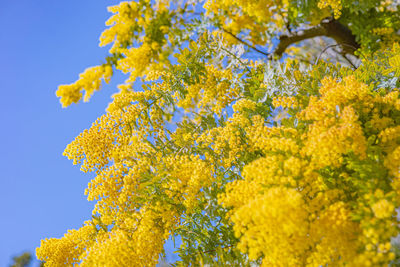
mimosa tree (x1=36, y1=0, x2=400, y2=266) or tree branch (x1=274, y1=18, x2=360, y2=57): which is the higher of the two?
tree branch (x1=274, y1=18, x2=360, y2=57)

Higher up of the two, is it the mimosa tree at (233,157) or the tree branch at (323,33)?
the tree branch at (323,33)

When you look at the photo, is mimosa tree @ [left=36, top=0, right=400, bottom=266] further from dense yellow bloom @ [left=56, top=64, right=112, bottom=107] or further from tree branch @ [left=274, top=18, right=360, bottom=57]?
tree branch @ [left=274, top=18, right=360, bottom=57]

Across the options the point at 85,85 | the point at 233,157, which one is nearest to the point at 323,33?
the point at 233,157

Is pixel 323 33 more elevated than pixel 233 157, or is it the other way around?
pixel 323 33

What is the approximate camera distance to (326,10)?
16.5 feet

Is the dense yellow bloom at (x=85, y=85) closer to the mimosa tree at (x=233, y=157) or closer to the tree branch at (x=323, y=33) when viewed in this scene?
the mimosa tree at (x=233, y=157)

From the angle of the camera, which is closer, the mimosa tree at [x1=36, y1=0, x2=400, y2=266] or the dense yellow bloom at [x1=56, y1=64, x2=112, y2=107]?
the mimosa tree at [x1=36, y1=0, x2=400, y2=266]

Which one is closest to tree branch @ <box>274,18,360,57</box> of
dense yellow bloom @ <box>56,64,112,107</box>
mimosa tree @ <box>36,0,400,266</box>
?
mimosa tree @ <box>36,0,400,266</box>

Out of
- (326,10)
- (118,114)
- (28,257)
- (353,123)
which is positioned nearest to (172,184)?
(118,114)

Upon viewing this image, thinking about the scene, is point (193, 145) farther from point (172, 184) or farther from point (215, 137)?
point (172, 184)

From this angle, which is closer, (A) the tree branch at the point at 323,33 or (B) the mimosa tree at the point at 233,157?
(B) the mimosa tree at the point at 233,157

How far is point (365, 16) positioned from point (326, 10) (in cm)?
65

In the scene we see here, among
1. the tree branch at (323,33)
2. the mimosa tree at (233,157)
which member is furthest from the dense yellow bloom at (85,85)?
the tree branch at (323,33)

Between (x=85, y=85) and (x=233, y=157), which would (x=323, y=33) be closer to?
(x=233, y=157)
